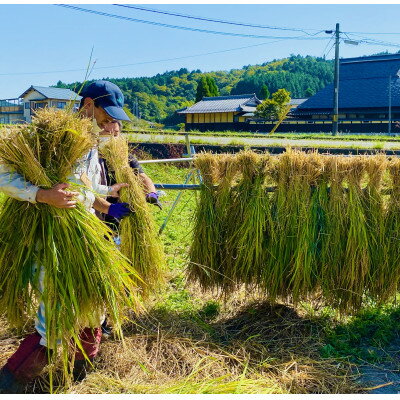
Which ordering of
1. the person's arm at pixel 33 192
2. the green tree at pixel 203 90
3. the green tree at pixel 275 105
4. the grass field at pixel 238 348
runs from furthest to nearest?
the green tree at pixel 203 90
the green tree at pixel 275 105
the grass field at pixel 238 348
the person's arm at pixel 33 192

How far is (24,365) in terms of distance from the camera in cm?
253

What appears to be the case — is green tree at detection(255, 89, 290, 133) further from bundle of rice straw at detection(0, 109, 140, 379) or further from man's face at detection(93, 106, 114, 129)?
bundle of rice straw at detection(0, 109, 140, 379)

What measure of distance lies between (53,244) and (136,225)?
1.02 m

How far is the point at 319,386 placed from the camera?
2.78 m

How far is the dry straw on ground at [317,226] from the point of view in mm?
3426

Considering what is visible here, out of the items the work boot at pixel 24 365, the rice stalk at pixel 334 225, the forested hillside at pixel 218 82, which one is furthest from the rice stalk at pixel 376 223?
the forested hillside at pixel 218 82

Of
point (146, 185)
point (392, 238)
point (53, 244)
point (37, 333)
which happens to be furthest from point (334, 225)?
point (37, 333)

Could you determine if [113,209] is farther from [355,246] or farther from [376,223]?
[376,223]

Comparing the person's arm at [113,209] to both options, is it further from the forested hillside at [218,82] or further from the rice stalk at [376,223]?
the forested hillside at [218,82]

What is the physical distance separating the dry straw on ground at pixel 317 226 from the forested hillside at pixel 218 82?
44.3 metres

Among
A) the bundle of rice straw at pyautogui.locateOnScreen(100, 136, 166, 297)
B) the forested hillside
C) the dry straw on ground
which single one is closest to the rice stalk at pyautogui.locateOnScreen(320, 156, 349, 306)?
the dry straw on ground

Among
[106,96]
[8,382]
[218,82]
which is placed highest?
[218,82]

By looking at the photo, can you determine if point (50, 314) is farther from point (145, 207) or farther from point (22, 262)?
point (145, 207)

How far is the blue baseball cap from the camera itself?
125 inches
